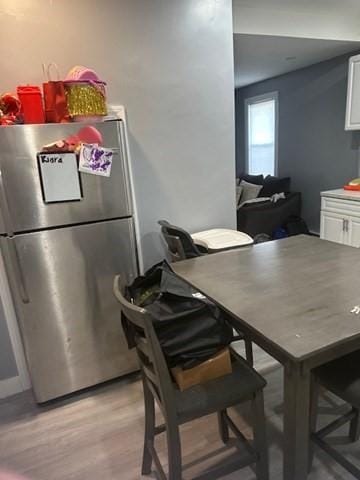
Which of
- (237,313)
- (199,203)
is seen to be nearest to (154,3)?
(199,203)

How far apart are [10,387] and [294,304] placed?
1.90m

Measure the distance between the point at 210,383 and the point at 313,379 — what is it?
423mm

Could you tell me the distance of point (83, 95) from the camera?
1765mm

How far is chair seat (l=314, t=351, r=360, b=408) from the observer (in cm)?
121

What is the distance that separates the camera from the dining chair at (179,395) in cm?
111

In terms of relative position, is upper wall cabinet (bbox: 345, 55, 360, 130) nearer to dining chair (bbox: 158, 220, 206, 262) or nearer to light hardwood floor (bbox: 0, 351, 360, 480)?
dining chair (bbox: 158, 220, 206, 262)

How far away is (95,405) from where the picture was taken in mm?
2043

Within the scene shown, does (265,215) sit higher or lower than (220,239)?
lower

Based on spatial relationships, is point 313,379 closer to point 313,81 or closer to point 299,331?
point 299,331

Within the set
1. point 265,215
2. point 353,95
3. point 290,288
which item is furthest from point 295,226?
point 290,288

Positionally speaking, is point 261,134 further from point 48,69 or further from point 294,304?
point 294,304

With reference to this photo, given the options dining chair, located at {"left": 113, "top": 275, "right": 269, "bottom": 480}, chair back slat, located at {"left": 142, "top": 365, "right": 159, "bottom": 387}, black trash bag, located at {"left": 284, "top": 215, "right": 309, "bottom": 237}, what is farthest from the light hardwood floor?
black trash bag, located at {"left": 284, "top": 215, "right": 309, "bottom": 237}

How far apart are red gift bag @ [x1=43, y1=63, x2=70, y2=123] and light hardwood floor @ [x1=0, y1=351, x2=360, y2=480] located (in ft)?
5.40

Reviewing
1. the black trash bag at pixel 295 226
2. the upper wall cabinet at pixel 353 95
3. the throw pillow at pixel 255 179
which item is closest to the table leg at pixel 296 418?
the upper wall cabinet at pixel 353 95
